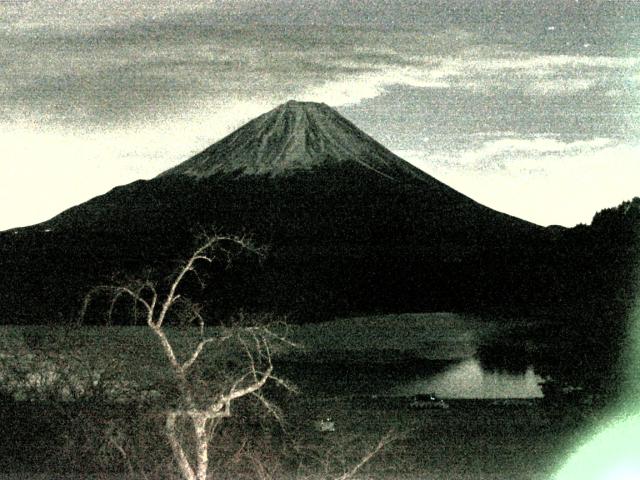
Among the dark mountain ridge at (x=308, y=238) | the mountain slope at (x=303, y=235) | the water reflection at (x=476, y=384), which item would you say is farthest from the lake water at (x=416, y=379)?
the mountain slope at (x=303, y=235)

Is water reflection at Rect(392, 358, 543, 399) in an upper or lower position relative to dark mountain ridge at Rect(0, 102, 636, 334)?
lower

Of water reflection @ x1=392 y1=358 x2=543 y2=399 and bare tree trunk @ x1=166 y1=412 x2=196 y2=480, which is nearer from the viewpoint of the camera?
bare tree trunk @ x1=166 y1=412 x2=196 y2=480

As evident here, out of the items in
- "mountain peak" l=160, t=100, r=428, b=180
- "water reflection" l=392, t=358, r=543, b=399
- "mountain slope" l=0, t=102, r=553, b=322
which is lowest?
"water reflection" l=392, t=358, r=543, b=399

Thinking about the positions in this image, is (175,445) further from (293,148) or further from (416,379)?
(293,148)

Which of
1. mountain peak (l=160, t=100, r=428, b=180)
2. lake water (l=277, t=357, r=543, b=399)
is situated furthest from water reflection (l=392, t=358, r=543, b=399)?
mountain peak (l=160, t=100, r=428, b=180)

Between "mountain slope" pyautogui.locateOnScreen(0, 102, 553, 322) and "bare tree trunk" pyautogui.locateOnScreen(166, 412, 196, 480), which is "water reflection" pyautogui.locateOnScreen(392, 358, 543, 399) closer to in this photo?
"mountain slope" pyautogui.locateOnScreen(0, 102, 553, 322)

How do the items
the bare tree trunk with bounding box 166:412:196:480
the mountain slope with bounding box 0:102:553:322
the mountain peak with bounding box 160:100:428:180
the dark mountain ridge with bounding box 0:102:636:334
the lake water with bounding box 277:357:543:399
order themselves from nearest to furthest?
the bare tree trunk with bounding box 166:412:196:480
the lake water with bounding box 277:357:543:399
the dark mountain ridge with bounding box 0:102:636:334
the mountain slope with bounding box 0:102:553:322
the mountain peak with bounding box 160:100:428:180
